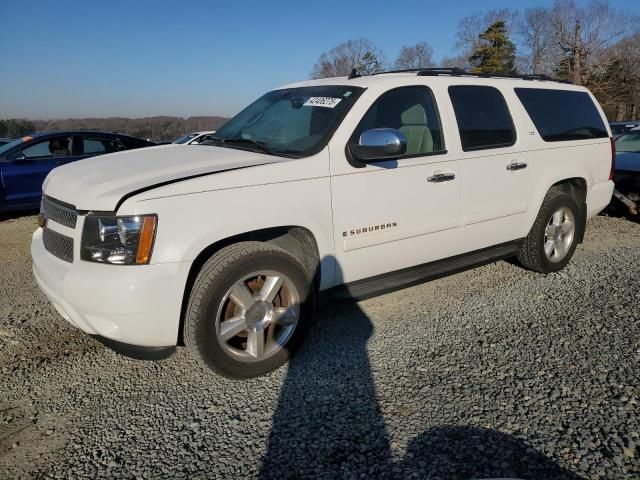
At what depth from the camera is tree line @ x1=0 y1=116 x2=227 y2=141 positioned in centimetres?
2972

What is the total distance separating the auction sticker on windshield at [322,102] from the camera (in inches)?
138

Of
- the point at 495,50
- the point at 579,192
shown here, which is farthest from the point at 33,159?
the point at 495,50

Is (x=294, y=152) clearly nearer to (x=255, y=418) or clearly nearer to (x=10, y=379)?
(x=255, y=418)

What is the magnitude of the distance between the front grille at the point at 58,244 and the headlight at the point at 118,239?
0.61 ft

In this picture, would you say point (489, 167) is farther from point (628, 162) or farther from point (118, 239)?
point (628, 162)

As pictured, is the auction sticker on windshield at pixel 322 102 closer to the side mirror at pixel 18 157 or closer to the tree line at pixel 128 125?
the side mirror at pixel 18 157

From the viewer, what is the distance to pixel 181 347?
3496mm

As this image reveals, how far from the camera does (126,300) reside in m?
2.54

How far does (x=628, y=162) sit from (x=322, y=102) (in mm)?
6147

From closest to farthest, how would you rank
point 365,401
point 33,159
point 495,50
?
point 365,401, point 33,159, point 495,50

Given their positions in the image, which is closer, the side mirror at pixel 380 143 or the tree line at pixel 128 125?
the side mirror at pixel 380 143

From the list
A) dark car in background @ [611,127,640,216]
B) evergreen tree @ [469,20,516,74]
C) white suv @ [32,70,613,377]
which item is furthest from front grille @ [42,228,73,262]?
evergreen tree @ [469,20,516,74]

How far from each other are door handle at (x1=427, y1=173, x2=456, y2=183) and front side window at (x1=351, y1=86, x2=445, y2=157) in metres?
0.18

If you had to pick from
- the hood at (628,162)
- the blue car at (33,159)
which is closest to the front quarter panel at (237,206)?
the hood at (628,162)
